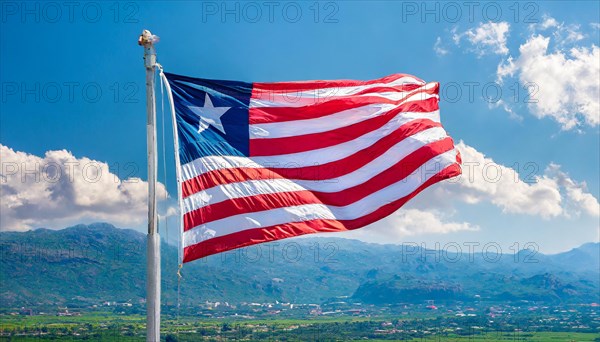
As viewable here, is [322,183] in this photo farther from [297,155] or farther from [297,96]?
[297,96]

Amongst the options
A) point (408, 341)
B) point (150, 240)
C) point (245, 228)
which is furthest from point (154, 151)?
point (408, 341)

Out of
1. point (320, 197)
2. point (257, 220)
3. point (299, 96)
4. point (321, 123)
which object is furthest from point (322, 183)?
point (299, 96)

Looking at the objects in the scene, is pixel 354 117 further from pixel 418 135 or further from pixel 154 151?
pixel 154 151

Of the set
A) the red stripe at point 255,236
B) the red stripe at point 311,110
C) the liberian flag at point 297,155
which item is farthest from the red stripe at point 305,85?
the red stripe at point 255,236

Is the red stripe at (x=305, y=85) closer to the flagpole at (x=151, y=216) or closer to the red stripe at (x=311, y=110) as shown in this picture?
the red stripe at (x=311, y=110)

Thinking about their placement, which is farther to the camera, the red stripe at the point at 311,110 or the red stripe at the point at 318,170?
the red stripe at the point at 311,110
